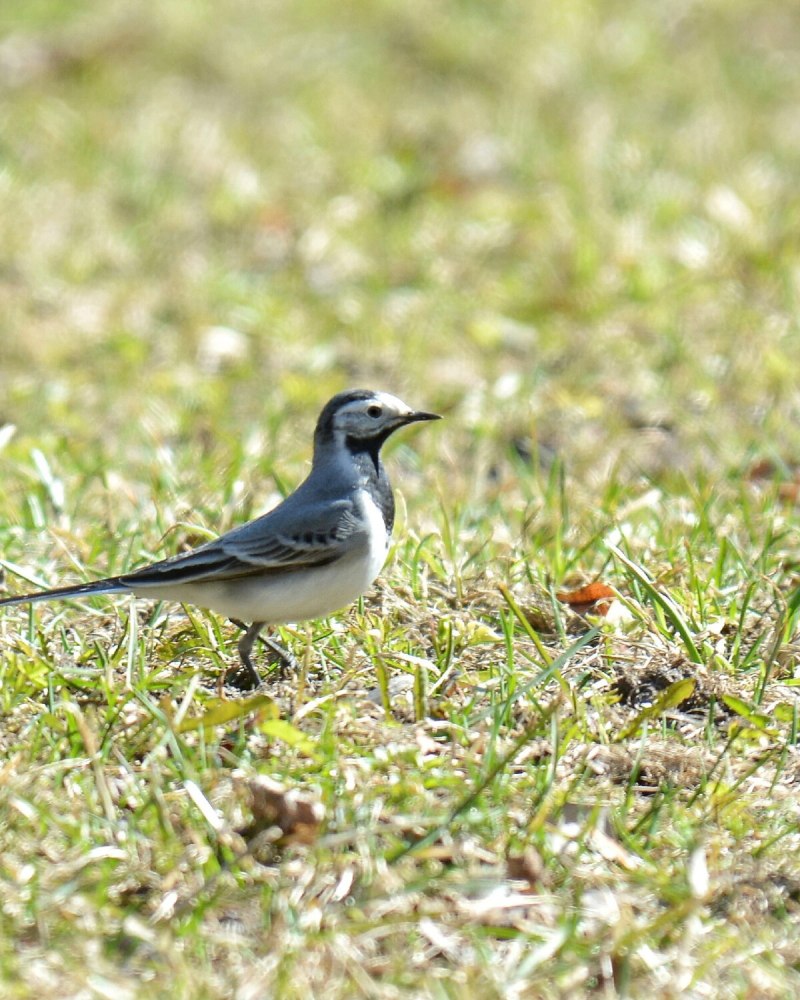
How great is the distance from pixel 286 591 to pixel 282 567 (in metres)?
0.08

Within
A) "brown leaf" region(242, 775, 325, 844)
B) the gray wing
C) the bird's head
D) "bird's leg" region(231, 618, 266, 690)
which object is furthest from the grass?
the bird's head

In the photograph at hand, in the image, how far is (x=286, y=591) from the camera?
4.78m

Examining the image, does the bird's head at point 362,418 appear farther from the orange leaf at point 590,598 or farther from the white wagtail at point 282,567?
the orange leaf at point 590,598

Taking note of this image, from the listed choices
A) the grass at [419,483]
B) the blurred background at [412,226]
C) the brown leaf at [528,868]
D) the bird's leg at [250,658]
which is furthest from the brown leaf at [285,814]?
the blurred background at [412,226]

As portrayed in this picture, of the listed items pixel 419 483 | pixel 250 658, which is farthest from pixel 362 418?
pixel 419 483

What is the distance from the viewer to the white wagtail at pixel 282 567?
4734 mm

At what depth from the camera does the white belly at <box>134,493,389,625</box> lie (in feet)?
15.7

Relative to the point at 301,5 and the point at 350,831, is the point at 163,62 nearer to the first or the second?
the point at 301,5

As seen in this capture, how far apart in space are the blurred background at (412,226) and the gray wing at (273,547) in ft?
6.16

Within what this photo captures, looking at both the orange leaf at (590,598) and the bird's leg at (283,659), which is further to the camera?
the orange leaf at (590,598)

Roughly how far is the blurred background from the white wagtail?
1875 millimetres

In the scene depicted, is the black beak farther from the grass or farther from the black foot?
the black foot

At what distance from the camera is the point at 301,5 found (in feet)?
42.6

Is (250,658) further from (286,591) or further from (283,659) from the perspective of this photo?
(286,591)
